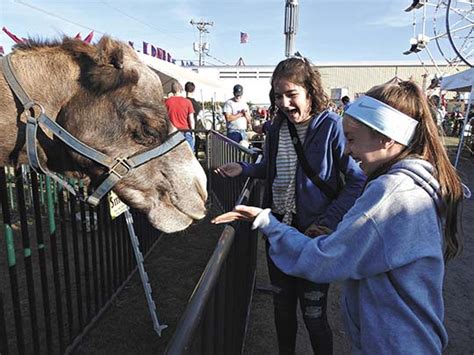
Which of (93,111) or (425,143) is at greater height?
(93,111)

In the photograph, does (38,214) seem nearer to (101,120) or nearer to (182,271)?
(101,120)

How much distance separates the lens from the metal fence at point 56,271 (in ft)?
8.37

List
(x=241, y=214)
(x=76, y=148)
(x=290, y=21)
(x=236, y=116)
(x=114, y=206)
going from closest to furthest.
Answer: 1. (x=241, y=214)
2. (x=76, y=148)
3. (x=114, y=206)
4. (x=290, y=21)
5. (x=236, y=116)

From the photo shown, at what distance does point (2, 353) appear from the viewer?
97.6 inches

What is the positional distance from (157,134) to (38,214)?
122 cm

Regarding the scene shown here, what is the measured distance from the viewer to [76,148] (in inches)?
79.4

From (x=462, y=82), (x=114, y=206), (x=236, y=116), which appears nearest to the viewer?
(x=114, y=206)

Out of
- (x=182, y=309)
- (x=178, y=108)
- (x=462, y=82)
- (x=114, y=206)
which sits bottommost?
(x=182, y=309)

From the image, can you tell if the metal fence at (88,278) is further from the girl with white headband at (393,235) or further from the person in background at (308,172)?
the girl with white headband at (393,235)

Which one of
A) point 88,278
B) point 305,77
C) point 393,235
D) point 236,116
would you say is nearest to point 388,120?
point 393,235

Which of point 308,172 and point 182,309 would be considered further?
point 182,309

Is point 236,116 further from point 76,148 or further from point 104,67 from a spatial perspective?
point 76,148

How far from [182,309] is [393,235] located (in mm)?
3147

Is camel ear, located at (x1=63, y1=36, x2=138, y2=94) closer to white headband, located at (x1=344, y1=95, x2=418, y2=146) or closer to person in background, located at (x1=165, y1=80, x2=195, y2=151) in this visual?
white headband, located at (x1=344, y1=95, x2=418, y2=146)
